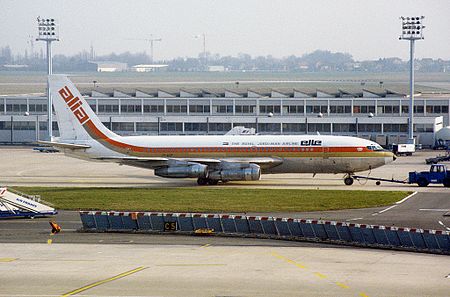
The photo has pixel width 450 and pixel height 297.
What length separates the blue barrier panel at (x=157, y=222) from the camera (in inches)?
1806

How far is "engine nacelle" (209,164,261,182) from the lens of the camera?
6906 cm

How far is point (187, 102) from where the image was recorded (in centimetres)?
12344

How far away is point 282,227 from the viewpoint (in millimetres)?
43844

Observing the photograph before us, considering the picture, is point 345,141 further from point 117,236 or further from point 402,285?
point 402,285

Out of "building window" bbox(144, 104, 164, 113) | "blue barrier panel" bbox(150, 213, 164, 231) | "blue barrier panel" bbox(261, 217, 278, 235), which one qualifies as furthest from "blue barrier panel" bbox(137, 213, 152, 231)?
"building window" bbox(144, 104, 164, 113)

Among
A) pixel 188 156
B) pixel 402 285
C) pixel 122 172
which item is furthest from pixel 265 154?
pixel 402 285

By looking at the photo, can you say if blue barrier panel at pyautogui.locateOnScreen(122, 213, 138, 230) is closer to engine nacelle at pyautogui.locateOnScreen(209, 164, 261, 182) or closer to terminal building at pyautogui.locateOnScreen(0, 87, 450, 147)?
engine nacelle at pyautogui.locateOnScreen(209, 164, 261, 182)

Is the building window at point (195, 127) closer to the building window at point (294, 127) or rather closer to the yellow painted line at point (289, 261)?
the building window at point (294, 127)

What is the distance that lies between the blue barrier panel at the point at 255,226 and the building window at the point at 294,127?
6996 cm

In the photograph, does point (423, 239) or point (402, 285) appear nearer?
point (402, 285)

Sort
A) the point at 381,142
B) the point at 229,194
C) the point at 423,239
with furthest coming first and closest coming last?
the point at 381,142 < the point at 229,194 < the point at 423,239

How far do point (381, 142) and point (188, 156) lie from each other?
45.8 metres

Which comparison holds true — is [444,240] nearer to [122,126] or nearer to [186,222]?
[186,222]

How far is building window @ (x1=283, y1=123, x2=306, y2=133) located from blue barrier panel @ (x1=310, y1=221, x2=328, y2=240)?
71315 millimetres
